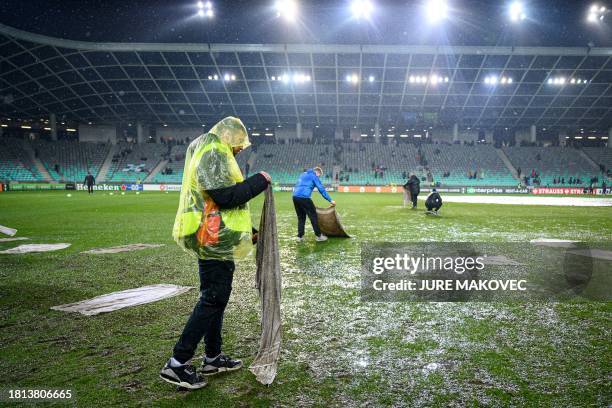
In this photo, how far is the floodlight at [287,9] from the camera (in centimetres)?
3955

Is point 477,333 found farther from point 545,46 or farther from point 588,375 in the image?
point 545,46

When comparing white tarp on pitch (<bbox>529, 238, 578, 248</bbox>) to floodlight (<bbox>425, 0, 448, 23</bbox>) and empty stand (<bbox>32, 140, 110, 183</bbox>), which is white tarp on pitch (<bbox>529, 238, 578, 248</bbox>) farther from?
empty stand (<bbox>32, 140, 110, 183</bbox>)

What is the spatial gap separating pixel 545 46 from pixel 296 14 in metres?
26.9

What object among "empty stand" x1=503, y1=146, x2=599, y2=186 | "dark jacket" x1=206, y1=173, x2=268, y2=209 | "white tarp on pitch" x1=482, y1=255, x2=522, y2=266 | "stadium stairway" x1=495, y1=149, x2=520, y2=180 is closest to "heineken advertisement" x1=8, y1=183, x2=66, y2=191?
"white tarp on pitch" x1=482, y1=255, x2=522, y2=266

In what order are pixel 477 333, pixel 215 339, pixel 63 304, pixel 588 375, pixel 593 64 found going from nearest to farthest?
pixel 588 375 < pixel 215 339 < pixel 477 333 < pixel 63 304 < pixel 593 64

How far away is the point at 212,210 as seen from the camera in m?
3.25

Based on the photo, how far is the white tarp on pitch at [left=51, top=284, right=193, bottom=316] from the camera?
16.2 ft

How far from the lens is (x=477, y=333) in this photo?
415cm

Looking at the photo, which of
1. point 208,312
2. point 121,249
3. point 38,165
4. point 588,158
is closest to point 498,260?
point 208,312

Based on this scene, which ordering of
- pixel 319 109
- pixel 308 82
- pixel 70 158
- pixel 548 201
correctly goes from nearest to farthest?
pixel 548 201 < pixel 308 82 < pixel 319 109 < pixel 70 158

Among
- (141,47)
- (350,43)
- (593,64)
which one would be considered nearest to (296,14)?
(350,43)

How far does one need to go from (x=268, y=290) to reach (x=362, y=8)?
4247cm

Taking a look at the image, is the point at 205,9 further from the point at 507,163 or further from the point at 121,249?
the point at 507,163

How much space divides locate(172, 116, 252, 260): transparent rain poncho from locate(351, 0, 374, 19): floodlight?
41286mm
